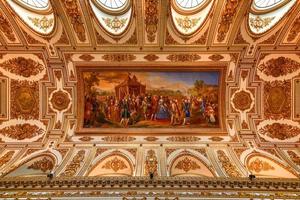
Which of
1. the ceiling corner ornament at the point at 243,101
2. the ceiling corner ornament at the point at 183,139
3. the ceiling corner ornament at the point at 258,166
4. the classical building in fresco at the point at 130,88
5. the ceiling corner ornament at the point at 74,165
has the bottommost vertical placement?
the ceiling corner ornament at the point at 258,166

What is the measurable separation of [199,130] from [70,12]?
29.8 feet

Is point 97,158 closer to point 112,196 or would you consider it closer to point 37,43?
point 112,196

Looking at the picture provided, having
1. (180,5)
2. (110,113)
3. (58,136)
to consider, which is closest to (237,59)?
(180,5)

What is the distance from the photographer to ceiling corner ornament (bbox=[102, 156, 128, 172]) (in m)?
13.8

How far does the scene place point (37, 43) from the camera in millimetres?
14383

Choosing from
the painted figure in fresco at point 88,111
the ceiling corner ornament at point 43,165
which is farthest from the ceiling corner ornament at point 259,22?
the ceiling corner ornament at point 43,165

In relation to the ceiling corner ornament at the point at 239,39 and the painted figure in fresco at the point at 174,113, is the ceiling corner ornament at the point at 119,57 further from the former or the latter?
the ceiling corner ornament at the point at 239,39

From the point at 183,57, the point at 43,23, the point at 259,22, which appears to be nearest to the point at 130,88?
the point at 183,57

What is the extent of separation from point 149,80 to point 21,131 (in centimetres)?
746

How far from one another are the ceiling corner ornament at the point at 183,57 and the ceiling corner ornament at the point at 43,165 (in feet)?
26.5

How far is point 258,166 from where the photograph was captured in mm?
13641

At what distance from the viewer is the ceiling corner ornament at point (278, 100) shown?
15.3m

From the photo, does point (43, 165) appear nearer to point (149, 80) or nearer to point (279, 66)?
point (149, 80)

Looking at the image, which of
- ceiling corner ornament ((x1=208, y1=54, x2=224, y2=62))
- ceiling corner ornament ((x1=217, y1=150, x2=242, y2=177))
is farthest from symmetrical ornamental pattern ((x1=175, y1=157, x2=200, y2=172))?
ceiling corner ornament ((x1=208, y1=54, x2=224, y2=62))
